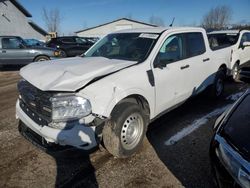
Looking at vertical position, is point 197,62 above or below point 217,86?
above

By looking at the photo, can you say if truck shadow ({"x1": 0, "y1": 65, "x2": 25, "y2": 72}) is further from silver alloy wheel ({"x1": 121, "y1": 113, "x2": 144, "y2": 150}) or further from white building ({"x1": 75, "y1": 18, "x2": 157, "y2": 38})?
white building ({"x1": 75, "y1": 18, "x2": 157, "y2": 38})

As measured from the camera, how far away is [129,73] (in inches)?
137

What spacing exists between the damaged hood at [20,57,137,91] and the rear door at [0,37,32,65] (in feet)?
30.8

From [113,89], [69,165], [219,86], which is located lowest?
[69,165]

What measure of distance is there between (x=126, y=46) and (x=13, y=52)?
32.1 ft

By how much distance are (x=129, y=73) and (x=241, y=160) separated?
1.87 meters

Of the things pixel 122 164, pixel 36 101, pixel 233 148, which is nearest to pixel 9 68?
pixel 36 101

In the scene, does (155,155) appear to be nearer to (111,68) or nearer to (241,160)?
(111,68)

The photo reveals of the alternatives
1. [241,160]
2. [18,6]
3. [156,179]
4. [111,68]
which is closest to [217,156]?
[241,160]

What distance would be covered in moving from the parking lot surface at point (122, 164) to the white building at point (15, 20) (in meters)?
24.2

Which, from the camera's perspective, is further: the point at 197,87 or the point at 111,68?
the point at 197,87

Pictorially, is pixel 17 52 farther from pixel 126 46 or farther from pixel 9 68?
pixel 126 46

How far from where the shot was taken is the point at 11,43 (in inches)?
492

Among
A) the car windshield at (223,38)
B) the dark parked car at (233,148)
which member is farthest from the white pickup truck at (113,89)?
the car windshield at (223,38)
